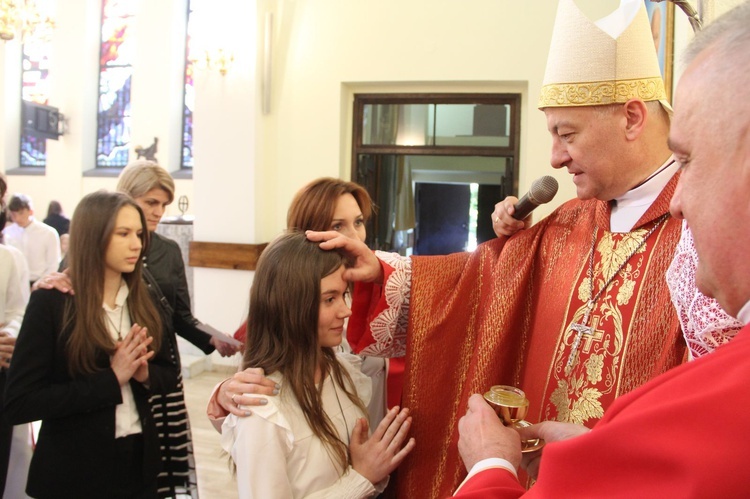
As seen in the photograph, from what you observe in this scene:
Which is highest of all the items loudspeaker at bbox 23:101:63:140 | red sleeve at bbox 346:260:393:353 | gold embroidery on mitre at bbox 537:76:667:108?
loudspeaker at bbox 23:101:63:140

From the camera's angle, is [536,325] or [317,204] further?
[317,204]

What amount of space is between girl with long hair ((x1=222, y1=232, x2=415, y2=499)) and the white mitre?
75 cm

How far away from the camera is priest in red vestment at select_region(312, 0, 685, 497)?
4.90 feet

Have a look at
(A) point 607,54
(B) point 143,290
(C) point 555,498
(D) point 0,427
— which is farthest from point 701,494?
(D) point 0,427

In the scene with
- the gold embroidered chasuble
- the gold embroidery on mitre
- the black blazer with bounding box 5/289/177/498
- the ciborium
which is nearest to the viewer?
the ciborium

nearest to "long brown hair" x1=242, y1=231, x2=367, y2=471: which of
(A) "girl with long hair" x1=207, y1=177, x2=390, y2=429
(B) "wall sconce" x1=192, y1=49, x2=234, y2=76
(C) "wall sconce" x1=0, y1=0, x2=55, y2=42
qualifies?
(A) "girl with long hair" x1=207, y1=177, x2=390, y2=429

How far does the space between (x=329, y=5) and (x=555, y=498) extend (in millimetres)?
5458

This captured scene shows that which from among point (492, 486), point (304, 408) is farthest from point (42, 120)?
point (492, 486)

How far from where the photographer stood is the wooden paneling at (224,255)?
576cm

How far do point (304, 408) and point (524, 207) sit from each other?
76cm

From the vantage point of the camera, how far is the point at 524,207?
5.47 feet

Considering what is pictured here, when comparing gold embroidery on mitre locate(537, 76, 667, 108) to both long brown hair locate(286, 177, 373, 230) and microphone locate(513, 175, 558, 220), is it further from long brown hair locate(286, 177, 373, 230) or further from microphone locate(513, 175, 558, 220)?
long brown hair locate(286, 177, 373, 230)

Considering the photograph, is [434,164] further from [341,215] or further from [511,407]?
[511,407]

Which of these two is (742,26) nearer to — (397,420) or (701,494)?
(701,494)
